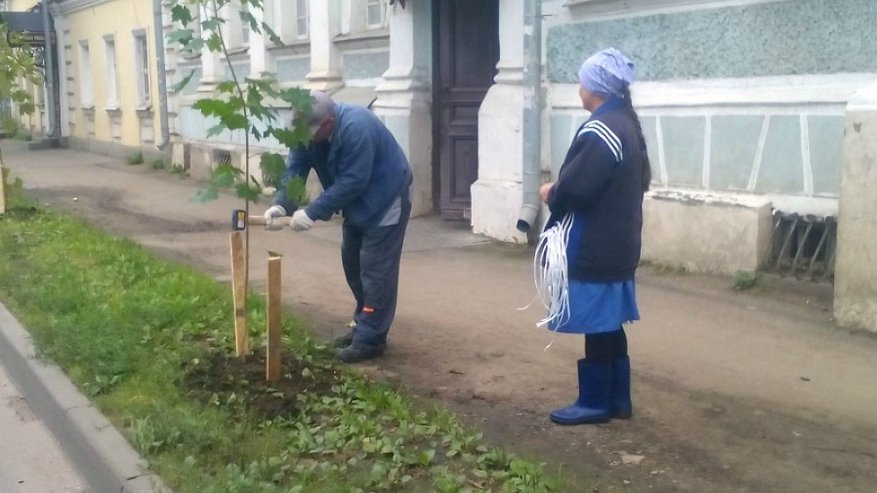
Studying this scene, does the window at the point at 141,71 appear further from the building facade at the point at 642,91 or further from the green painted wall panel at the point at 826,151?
the green painted wall panel at the point at 826,151

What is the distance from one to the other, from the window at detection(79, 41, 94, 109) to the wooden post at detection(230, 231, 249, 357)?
18962 mm

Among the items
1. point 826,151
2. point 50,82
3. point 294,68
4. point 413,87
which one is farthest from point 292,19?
point 50,82

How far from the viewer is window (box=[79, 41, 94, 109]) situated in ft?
74.4

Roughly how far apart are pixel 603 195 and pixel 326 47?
27.4ft

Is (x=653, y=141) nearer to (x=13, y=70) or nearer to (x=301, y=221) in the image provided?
(x=301, y=221)

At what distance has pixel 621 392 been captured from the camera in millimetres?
4512

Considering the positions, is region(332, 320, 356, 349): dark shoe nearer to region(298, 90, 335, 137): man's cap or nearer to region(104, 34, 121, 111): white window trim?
region(298, 90, 335, 137): man's cap

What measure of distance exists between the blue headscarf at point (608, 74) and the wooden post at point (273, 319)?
157cm

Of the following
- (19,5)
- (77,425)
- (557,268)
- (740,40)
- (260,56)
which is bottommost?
(77,425)

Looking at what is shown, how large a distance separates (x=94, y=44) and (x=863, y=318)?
1909cm

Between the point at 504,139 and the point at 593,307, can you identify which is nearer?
the point at 593,307

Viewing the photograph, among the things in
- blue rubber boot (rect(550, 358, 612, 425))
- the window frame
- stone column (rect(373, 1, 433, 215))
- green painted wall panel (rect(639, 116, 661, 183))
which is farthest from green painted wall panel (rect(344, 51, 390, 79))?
the window frame

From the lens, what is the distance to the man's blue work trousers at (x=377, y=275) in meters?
5.38

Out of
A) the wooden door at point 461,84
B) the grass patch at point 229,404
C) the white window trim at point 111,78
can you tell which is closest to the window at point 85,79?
the white window trim at point 111,78
